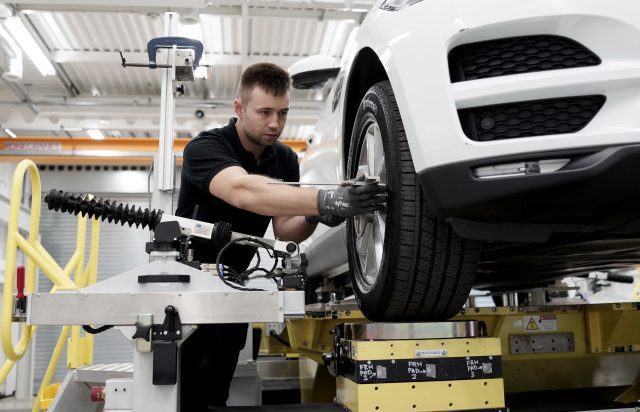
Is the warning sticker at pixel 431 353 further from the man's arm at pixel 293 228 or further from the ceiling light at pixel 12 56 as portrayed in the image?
the ceiling light at pixel 12 56

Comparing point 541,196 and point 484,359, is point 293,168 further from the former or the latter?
point 541,196

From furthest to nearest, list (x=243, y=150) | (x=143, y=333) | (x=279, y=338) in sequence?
(x=279, y=338)
(x=243, y=150)
(x=143, y=333)

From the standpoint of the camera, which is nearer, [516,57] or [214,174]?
[516,57]

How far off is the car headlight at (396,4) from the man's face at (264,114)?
713 millimetres

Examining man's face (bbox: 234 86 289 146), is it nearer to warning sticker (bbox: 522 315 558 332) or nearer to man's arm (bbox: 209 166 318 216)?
man's arm (bbox: 209 166 318 216)

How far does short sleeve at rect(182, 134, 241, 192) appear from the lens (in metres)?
2.15

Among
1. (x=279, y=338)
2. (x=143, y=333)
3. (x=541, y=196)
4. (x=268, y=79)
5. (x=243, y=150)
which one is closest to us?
(x=541, y=196)

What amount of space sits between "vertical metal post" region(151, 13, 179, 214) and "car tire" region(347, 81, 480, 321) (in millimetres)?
729

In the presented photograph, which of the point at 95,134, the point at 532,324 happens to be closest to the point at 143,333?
the point at 532,324

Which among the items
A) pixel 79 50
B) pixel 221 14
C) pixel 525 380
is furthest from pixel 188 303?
pixel 79 50

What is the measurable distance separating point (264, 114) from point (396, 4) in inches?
33.6

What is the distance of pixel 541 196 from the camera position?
1339 mm

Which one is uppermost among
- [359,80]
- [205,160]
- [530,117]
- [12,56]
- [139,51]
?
[139,51]

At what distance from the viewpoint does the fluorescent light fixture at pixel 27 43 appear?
5332mm
